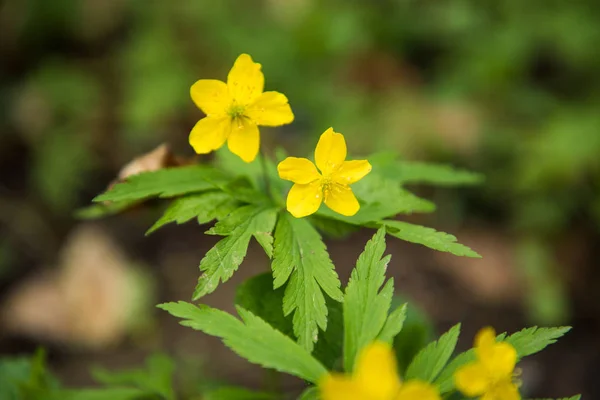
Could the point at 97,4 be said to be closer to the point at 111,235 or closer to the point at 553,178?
the point at 111,235

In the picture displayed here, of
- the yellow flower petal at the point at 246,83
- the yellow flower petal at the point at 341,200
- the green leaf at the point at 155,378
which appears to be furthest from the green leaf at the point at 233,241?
the green leaf at the point at 155,378

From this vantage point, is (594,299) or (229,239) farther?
(594,299)

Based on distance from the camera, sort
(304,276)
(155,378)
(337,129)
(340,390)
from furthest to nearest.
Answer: (337,129), (155,378), (304,276), (340,390)

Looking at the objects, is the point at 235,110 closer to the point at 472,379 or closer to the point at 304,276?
the point at 304,276

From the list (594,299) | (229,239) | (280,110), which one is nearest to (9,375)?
(229,239)

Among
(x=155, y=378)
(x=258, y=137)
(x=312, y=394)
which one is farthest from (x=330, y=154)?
(x=155, y=378)
